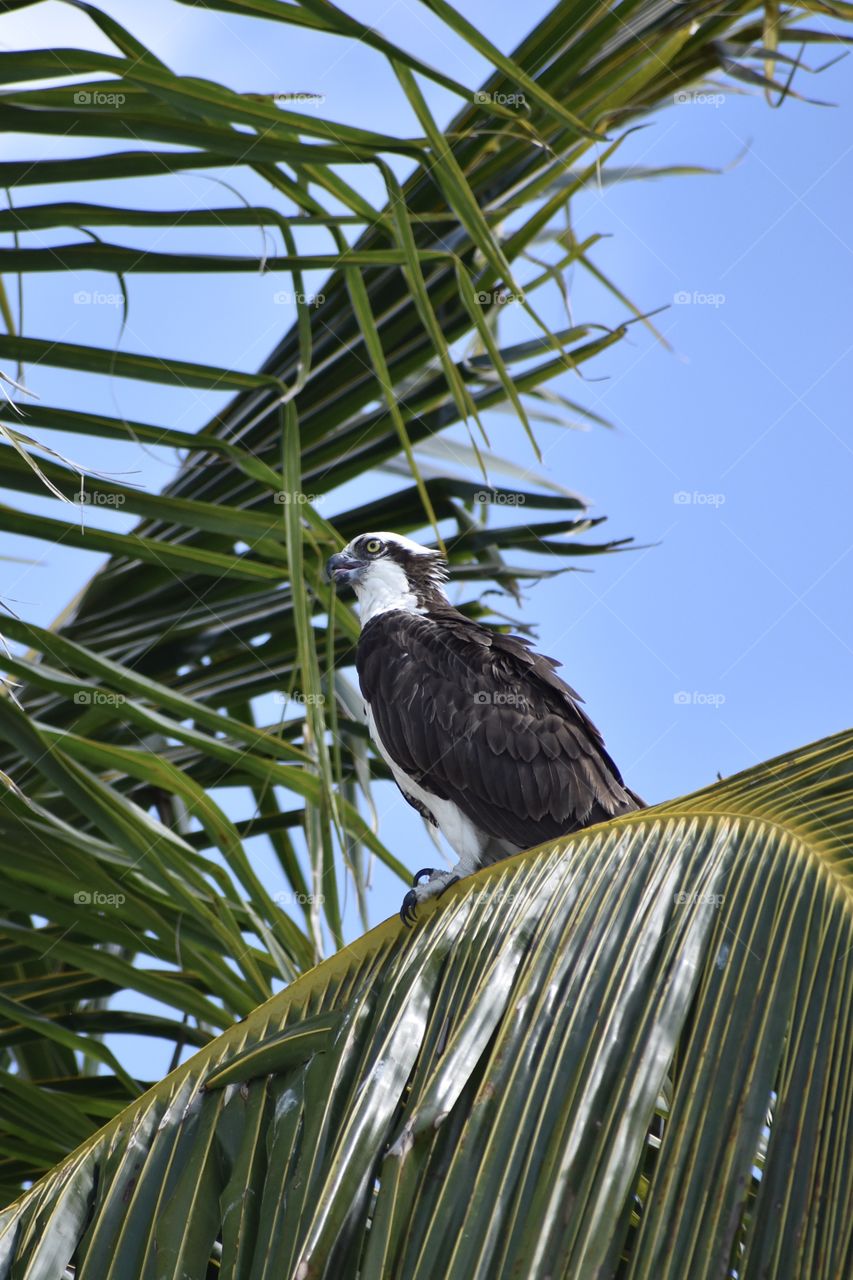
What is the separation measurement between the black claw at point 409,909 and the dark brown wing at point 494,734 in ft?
2.94

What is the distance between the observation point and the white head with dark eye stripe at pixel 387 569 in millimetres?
5129
